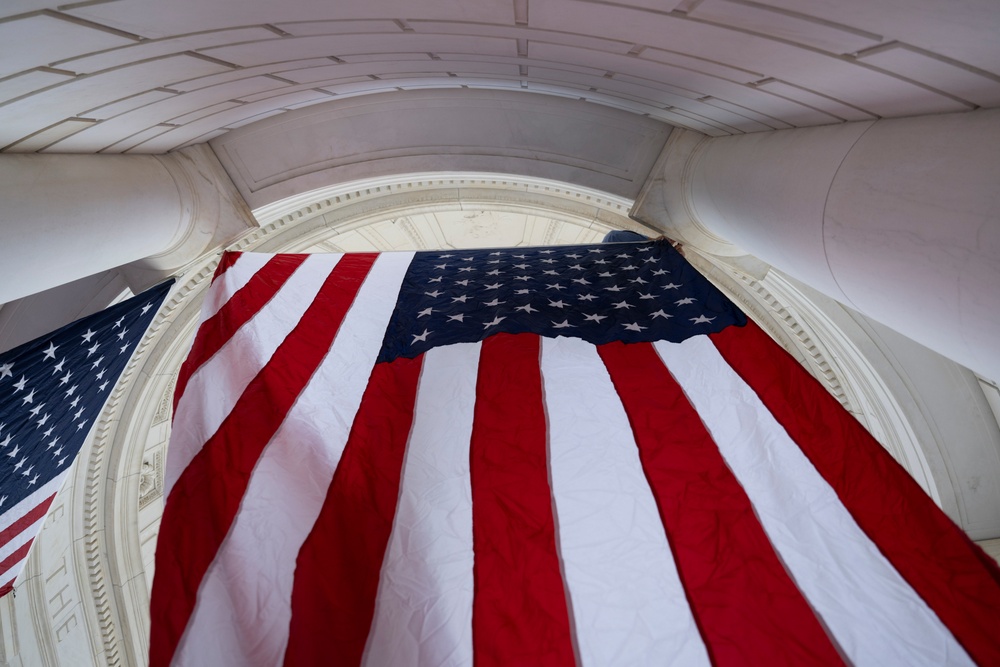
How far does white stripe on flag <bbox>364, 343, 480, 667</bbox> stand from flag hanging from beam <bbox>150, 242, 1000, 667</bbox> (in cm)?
1

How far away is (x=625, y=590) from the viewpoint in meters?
2.85

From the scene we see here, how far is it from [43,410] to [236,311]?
1.72 m

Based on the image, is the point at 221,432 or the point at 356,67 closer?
the point at 221,432

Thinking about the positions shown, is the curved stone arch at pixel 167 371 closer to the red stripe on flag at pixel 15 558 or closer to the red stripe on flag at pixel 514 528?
the red stripe on flag at pixel 15 558

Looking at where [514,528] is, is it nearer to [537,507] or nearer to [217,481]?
[537,507]

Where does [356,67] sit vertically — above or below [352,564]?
above

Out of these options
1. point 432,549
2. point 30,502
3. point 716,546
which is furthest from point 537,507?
point 30,502

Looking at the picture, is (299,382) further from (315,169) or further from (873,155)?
(315,169)

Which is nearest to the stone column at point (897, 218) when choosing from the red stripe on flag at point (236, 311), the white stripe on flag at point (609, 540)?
the white stripe on flag at point (609, 540)

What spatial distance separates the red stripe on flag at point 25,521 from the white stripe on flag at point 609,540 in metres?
4.64

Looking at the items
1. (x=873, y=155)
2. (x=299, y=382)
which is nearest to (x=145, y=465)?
(x=299, y=382)

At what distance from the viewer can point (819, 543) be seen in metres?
3.02

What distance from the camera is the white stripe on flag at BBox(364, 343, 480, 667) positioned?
8.83ft

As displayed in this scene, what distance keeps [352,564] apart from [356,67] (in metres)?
4.30
